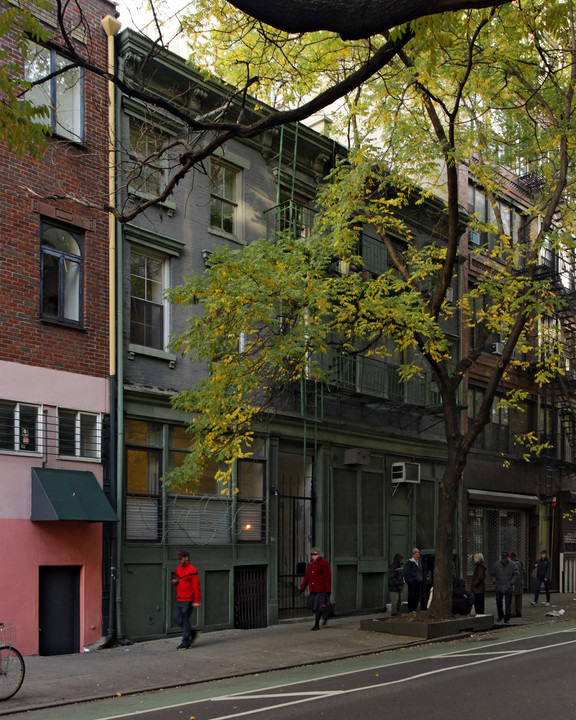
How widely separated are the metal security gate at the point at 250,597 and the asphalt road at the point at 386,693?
450 centimetres

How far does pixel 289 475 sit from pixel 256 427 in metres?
2.53

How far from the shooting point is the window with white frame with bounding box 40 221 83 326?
559 inches

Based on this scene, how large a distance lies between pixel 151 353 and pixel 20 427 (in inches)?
129

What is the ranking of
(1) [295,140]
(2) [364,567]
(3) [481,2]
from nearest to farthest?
1. (3) [481,2]
2. (1) [295,140]
3. (2) [364,567]

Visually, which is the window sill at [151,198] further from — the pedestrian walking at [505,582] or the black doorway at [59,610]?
the pedestrian walking at [505,582]

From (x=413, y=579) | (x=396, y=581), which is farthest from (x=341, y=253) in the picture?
(x=396, y=581)

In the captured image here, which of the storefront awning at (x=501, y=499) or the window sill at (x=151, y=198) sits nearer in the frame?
the window sill at (x=151, y=198)

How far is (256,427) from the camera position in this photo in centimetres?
1767

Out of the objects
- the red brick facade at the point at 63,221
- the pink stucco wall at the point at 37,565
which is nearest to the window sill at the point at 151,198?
the red brick facade at the point at 63,221

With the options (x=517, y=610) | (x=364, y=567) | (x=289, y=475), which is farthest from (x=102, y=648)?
(x=517, y=610)

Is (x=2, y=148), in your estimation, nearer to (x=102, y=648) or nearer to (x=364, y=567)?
(x=102, y=648)

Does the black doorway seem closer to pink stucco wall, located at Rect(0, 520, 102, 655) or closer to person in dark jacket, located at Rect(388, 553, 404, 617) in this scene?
pink stucco wall, located at Rect(0, 520, 102, 655)

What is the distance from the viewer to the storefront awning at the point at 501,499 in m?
25.5

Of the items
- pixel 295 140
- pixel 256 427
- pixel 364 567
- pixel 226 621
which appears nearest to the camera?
pixel 226 621
